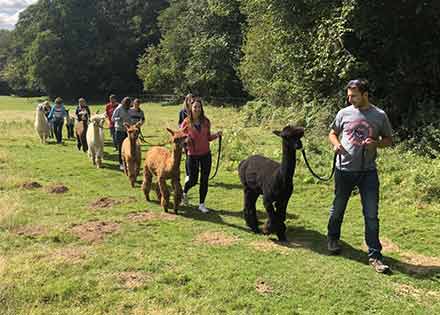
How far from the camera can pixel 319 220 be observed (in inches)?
293

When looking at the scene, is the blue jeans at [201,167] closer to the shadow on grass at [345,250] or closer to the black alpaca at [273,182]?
the black alpaca at [273,182]

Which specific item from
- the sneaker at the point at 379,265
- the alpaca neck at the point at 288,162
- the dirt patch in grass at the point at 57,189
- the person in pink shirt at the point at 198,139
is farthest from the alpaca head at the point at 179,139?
the sneaker at the point at 379,265

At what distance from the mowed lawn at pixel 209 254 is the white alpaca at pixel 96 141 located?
2.30m

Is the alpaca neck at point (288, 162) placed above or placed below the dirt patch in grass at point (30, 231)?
above

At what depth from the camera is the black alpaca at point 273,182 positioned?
236 inches

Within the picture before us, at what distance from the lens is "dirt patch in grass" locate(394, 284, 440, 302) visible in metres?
4.65

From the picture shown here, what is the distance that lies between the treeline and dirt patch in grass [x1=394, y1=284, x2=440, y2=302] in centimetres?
608

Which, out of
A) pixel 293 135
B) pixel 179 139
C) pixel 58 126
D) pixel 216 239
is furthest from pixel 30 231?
pixel 58 126

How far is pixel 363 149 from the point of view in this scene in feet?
17.3

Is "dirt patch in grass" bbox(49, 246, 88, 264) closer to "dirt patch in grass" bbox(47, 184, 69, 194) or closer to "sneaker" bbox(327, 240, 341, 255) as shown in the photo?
"sneaker" bbox(327, 240, 341, 255)

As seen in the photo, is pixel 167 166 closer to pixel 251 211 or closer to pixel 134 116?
pixel 251 211

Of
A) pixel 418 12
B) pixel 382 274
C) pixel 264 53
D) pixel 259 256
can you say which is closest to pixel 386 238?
pixel 382 274

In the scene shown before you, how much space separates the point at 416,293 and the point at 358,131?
190 centimetres

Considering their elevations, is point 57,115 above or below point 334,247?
above
